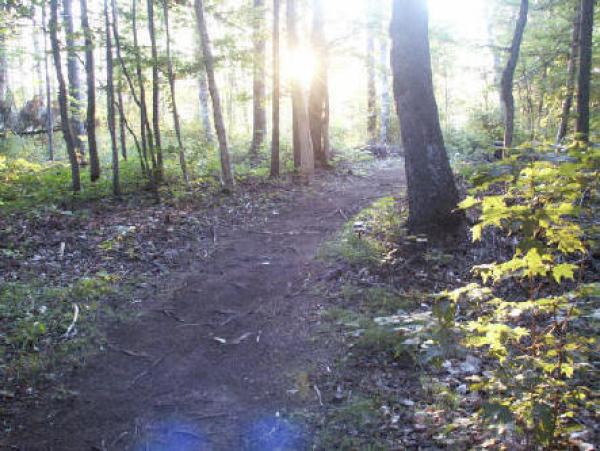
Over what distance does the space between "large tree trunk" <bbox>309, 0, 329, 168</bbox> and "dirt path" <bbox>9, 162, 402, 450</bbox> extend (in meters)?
8.36

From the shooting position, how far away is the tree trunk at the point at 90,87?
12.2 meters

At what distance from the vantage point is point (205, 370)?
18.1ft

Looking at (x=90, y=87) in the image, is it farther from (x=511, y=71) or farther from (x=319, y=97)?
(x=511, y=71)

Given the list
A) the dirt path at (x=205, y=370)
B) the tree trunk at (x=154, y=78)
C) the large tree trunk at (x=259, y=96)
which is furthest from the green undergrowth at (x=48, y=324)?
the large tree trunk at (x=259, y=96)

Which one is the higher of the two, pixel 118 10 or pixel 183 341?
pixel 118 10

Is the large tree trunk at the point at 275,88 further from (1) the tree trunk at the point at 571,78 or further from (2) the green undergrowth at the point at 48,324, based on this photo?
(2) the green undergrowth at the point at 48,324

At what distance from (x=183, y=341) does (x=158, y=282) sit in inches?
84.5

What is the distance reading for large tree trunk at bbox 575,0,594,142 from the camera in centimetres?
995

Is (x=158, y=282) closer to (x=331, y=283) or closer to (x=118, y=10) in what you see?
(x=331, y=283)

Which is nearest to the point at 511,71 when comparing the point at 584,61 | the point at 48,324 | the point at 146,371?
the point at 584,61

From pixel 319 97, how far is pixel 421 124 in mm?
9463

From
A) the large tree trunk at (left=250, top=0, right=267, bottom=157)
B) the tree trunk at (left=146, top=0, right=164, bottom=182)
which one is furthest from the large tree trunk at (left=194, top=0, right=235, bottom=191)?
the large tree trunk at (left=250, top=0, right=267, bottom=157)

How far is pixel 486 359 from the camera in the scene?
5.00m

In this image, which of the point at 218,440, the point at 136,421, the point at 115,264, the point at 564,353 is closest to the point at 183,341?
the point at 136,421
